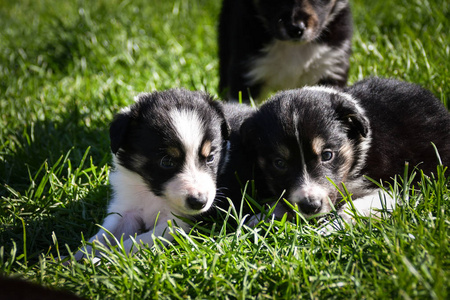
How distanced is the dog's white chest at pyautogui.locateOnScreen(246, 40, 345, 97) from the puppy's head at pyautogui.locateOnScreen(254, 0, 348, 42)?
0.18 meters

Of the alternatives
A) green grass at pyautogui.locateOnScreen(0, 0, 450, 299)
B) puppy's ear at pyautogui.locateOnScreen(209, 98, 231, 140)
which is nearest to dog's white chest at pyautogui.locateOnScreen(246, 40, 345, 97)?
green grass at pyautogui.locateOnScreen(0, 0, 450, 299)

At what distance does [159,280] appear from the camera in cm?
239

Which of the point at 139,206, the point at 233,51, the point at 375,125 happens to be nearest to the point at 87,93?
the point at 233,51

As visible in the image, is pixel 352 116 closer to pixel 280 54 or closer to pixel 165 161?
pixel 165 161

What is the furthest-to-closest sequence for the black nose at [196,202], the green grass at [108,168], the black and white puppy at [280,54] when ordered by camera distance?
the black and white puppy at [280,54] → the black nose at [196,202] → the green grass at [108,168]

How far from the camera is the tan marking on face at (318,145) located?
2936mm

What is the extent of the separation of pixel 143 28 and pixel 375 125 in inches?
147

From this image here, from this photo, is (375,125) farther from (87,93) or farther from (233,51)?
(87,93)

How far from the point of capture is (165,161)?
2932 mm

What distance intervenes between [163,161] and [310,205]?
805 millimetres

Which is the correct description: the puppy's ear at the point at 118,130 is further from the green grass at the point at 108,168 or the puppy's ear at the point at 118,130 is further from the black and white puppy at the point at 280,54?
the black and white puppy at the point at 280,54

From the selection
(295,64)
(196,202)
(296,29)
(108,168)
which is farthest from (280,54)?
(196,202)

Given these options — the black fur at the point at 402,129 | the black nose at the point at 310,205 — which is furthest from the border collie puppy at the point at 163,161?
the black fur at the point at 402,129

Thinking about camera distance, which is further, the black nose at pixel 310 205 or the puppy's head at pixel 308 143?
the puppy's head at pixel 308 143
